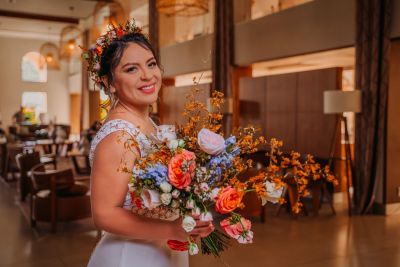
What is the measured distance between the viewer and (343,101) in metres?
6.54

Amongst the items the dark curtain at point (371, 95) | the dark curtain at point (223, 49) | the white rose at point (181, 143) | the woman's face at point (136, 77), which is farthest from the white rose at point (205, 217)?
the dark curtain at point (223, 49)

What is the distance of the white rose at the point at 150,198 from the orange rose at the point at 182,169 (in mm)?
67

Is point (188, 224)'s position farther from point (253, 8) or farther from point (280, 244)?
point (253, 8)

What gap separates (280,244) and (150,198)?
14.2ft

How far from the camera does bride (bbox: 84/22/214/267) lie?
1.46 metres

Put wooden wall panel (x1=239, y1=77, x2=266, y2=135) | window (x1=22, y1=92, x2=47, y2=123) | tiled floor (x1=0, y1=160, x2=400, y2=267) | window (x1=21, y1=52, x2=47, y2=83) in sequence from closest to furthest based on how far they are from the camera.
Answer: tiled floor (x1=0, y1=160, x2=400, y2=267) < wooden wall panel (x1=239, y1=77, x2=266, y2=135) < window (x1=21, y1=52, x2=47, y2=83) < window (x1=22, y1=92, x2=47, y2=123)

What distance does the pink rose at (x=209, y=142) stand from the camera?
1.36 metres

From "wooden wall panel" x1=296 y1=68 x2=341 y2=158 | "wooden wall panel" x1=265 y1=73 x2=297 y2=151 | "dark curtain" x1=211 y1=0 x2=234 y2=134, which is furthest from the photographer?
"dark curtain" x1=211 y1=0 x2=234 y2=134

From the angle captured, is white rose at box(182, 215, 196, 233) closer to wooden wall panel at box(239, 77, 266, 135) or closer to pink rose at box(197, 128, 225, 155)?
pink rose at box(197, 128, 225, 155)

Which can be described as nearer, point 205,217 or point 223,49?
point 205,217

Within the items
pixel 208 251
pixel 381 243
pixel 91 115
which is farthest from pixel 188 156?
pixel 91 115

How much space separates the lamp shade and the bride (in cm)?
526

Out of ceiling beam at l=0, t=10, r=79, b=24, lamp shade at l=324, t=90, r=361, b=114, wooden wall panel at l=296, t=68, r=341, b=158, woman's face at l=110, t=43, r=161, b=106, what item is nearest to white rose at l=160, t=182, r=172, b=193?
woman's face at l=110, t=43, r=161, b=106

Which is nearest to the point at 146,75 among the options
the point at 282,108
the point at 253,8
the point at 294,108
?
the point at 294,108
